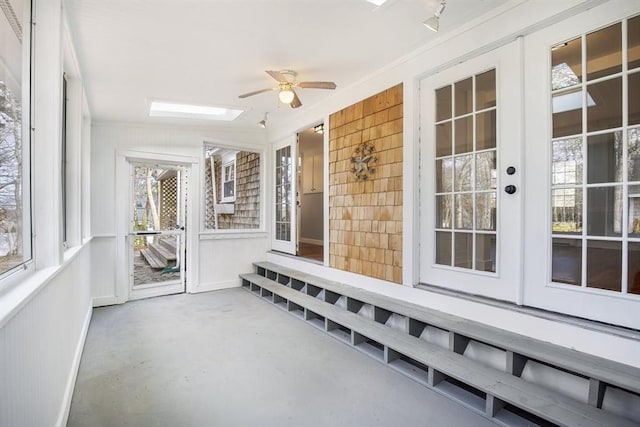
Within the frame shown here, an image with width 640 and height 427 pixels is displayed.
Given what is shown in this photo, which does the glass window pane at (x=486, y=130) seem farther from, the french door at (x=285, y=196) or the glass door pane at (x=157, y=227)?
the glass door pane at (x=157, y=227)

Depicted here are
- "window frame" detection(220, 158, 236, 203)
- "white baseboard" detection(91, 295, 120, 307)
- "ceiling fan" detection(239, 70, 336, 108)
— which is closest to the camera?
"ceiling fan" detection(239, 70, 336, 108)

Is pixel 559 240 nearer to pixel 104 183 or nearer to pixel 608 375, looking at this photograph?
pixel 608 375

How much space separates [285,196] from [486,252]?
3.49 meters

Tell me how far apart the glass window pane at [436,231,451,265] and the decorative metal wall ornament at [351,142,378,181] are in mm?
1019

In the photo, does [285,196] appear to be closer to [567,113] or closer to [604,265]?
[567,113]

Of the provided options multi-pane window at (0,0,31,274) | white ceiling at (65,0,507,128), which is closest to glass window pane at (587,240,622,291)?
white ceiling at (65,0,507,128)

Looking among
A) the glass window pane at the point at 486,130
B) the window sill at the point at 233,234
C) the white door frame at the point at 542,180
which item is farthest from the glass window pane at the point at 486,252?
the window sill at the point at 233,234

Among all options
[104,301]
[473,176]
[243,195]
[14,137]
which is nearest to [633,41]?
[473,176]

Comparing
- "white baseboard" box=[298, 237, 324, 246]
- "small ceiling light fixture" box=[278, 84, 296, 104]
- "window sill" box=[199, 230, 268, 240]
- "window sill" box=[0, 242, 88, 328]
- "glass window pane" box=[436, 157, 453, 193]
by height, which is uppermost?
"small ceiling light fixture" box=[278, 84, 296, 104]

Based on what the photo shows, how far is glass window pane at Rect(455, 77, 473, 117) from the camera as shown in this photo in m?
2.75

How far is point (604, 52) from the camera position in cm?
205

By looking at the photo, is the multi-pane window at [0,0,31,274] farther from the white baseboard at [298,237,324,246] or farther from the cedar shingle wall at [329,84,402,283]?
the white baseboard at [298,237,324,246]

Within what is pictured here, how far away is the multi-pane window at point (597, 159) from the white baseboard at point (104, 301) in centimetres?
513

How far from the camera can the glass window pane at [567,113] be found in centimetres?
216
